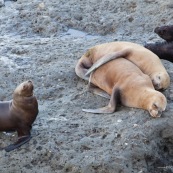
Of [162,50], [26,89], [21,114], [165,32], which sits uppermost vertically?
[26,89]

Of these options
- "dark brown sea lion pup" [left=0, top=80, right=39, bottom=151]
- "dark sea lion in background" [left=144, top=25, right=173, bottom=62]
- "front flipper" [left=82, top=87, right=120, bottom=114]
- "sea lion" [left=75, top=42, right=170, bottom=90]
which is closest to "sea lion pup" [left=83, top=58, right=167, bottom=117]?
"front flipper" [left=82, top=87, right=120, bottom=114]

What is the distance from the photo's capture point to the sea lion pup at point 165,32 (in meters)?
7.96

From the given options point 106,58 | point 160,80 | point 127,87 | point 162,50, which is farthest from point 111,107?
point 162,50

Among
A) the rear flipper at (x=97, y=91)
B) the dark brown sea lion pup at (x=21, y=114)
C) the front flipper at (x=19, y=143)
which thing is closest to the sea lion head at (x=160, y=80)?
the rear flipper at (x=97, y=91)

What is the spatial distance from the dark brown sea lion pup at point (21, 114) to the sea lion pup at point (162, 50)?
2.62 metres

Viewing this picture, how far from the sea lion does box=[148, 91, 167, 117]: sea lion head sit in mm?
465

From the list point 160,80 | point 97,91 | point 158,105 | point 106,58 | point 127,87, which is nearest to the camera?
point 158,105

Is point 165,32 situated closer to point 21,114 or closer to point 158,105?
point 158,105

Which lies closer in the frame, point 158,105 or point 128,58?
point 158,105

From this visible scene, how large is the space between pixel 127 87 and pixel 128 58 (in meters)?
0.74

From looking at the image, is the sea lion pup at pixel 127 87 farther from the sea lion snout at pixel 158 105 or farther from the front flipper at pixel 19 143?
the front flipper at pixel 19 143

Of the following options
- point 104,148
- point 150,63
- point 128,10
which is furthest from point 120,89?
point 128,10

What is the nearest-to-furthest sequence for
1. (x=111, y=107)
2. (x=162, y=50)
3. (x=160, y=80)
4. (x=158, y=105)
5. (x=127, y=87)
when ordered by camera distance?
1. (x=158, y=105)
2. (x=111, y=107)
3. (x=127, y=87)
4. (x=160, y=80)
5. (x=162, y=50)

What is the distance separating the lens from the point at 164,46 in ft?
26.3
